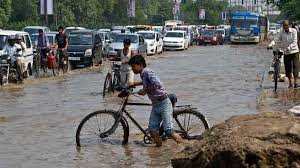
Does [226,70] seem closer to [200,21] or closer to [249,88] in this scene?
[249,88]

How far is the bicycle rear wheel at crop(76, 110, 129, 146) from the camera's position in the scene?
10.4 m

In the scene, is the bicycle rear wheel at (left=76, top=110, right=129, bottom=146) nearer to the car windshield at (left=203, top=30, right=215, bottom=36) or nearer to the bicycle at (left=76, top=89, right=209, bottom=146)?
the bicycle at (left=76, top=89, right=209, bottom=146)

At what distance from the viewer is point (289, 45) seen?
58.2ft

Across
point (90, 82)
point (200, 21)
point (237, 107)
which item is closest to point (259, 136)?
point (237, 107)

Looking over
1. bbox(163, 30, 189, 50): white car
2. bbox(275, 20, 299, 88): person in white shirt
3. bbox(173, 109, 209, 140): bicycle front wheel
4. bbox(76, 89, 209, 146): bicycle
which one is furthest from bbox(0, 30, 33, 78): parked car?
bbox(163, 30, 189, 50): white car

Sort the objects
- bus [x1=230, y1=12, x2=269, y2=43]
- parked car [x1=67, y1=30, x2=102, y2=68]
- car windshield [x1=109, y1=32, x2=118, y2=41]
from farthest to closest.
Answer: bus [x1=230, y1=12, x2=269, y2=43]
car windshield [x1=109, y1=32, x2=118, y2=41]
parked car [x1=67, y1=30, x2=102, y2=68]

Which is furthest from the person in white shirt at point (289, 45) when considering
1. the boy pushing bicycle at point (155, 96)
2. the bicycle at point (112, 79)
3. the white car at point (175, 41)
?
the white car at point (175, 41)

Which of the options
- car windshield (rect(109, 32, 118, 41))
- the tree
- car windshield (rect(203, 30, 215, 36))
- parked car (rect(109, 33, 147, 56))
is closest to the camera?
parked car (rect(109, 33, 147, 56))

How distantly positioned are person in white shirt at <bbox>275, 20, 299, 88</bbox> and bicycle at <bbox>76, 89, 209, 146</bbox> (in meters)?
7.72

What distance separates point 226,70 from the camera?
2845 cm

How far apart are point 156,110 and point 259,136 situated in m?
3.89

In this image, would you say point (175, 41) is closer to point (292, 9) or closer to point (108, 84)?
point (292, 9)

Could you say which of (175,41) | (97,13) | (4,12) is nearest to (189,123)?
(175,41)

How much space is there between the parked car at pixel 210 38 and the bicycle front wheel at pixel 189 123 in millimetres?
53612
